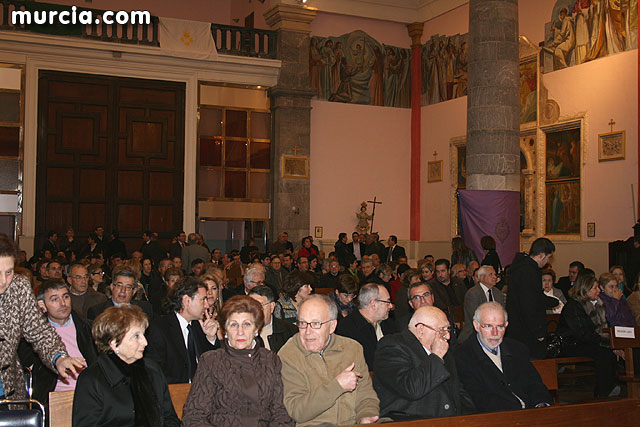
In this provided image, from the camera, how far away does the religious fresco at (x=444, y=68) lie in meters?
20.7

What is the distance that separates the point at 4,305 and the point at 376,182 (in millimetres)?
18486

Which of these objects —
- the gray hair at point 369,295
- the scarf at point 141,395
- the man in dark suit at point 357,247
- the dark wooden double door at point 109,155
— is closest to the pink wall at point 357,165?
the man in dark suit at point 357,247

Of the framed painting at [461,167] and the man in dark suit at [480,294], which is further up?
the framed painting at [461,167]

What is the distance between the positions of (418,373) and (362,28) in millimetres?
18794

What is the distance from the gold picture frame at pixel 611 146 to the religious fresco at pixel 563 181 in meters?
0.66

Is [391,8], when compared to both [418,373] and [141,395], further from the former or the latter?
[141,395]

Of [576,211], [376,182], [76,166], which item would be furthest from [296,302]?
[376,182]

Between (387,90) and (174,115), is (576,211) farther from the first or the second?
(174,115)

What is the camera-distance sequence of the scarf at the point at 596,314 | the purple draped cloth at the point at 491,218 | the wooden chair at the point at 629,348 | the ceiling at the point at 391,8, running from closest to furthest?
the wooden chair at the point at 629,348, the scarf at the point at 596,314, the purple draped cloth at the point at 491,218, the ceiling at the point at 391,8

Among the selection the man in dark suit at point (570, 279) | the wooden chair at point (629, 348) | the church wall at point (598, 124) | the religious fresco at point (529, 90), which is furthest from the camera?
the religious fresco at point (529, 90)

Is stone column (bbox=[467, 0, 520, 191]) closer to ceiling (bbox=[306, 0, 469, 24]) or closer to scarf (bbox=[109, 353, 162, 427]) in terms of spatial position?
ceiling (bbox=[306, 0, 469, 24])

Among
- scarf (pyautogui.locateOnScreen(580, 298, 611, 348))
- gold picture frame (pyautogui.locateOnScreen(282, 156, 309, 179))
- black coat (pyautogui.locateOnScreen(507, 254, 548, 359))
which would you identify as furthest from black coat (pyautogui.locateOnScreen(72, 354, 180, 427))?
gold picture frame (pyautogui.locateOnScreen(282, 156, 309, 179))

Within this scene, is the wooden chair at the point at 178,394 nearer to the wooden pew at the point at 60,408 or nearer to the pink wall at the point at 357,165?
the wooden pew at the point at 60,408

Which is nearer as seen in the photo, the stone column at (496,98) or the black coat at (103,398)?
the black coat at (103,398)
